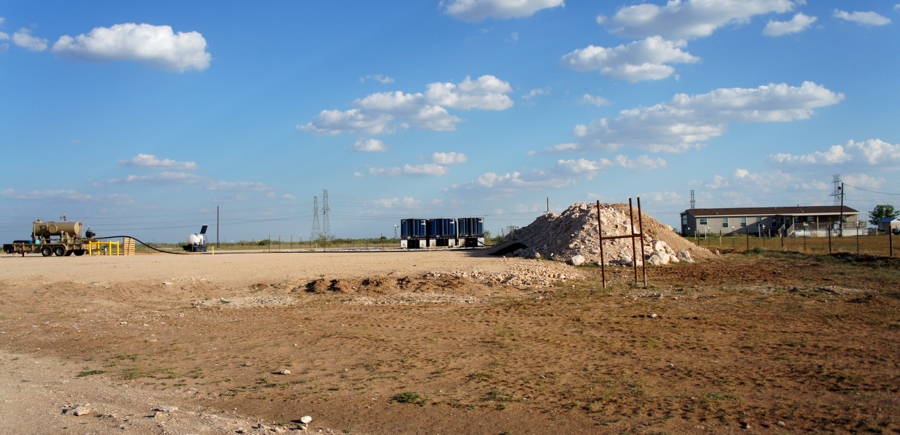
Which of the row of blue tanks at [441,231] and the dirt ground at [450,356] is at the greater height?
the row of blue tanks at [441,231]

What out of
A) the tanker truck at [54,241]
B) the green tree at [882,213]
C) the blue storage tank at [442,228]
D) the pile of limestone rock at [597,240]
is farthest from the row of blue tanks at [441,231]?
the green tree at [882,213]

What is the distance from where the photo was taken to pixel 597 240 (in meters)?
32.2

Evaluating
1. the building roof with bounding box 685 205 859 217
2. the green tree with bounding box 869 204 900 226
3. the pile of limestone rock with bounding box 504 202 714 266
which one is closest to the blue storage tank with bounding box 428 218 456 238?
the pile of limestone rock with bounding box 504 202 714 266

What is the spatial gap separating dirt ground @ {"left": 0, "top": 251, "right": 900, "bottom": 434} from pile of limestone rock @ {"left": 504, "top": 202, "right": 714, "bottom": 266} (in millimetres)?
8151

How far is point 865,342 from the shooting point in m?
11.5

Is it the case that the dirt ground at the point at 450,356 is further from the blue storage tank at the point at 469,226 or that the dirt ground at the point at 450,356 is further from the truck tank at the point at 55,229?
the blue storage tank at the point at 469,226

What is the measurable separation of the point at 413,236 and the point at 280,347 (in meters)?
42.2

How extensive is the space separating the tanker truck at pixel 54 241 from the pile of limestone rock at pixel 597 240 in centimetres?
3016

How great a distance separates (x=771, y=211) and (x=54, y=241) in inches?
2931

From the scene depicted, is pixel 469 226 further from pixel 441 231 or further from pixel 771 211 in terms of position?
pixel 771 211

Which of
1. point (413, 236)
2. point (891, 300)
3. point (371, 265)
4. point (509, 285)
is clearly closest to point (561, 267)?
point (509, 285)

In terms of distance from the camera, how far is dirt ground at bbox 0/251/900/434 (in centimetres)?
760

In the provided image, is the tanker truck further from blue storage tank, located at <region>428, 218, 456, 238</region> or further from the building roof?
the building roof

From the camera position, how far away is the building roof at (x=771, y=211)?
75938 millimetres
